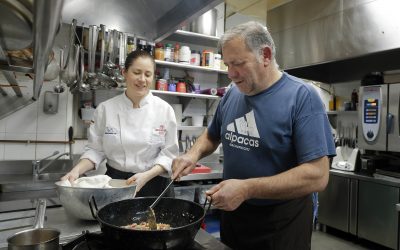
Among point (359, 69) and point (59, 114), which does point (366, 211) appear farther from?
point (59, 114)

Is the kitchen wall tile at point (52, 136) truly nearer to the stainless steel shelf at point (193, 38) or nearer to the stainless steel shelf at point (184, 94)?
the stainless steel shelf at point (184, 94)

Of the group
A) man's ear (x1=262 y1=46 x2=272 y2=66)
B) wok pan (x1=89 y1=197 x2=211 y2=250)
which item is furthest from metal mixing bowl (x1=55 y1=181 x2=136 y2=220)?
man's ear (x1=262 y1=46 x2=272 y2=66)

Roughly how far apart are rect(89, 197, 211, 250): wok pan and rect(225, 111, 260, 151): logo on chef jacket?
33 cm

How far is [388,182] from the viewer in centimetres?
277

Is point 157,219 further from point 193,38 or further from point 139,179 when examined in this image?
point 193,38

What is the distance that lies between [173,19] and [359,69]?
293 centimetres

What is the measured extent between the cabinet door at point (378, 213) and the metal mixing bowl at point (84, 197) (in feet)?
8.86

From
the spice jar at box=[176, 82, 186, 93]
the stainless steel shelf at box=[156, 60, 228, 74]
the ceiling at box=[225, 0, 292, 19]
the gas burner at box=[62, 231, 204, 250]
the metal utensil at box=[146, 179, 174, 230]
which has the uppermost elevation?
the ceiling at box=[225, 0, 292, 19]

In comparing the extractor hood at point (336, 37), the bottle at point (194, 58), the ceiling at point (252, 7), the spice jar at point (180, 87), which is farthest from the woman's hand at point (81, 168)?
the extractor hood at point (336, 37)

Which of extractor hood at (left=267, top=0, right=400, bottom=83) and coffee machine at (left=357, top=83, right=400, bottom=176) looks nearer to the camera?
extractor hood at (left=267, top=0, right=400, bottom=83)

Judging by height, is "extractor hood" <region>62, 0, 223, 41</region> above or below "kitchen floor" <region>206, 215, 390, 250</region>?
above

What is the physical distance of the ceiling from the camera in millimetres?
3209

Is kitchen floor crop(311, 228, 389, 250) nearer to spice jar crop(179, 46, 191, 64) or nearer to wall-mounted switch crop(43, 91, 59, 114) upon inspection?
spice jar crop(179, 46, 191, 64)

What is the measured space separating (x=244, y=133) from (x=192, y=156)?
243 mm
